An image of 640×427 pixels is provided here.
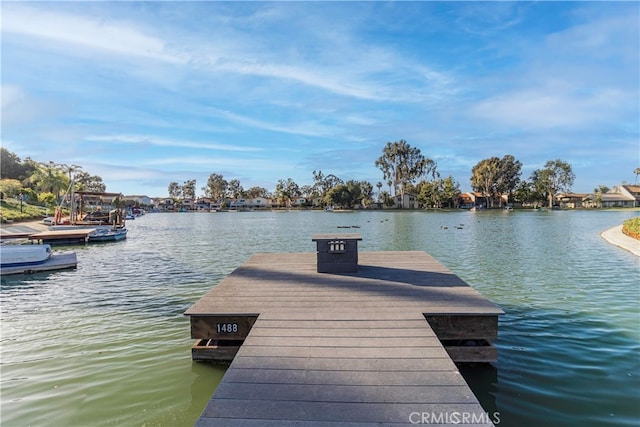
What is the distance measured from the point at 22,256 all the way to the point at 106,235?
16859 millimetres

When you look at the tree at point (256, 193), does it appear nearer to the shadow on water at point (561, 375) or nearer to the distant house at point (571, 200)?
the distant house at point (571, 200)

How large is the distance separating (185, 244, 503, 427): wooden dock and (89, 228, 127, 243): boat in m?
27.1

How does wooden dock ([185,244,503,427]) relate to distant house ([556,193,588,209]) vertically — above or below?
below

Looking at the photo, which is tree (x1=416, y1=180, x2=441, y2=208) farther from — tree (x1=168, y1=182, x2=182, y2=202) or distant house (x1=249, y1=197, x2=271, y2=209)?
tree (x1=168, y1=182, x2=182, y2=202)

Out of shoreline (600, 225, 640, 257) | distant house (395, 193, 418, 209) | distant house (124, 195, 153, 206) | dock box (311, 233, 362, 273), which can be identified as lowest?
shoreline (600, 225, 640, 257)

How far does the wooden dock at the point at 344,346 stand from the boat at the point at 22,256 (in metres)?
12.2

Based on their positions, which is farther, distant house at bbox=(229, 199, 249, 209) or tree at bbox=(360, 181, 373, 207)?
distant house at bbox=(229, 199, 249, 209)

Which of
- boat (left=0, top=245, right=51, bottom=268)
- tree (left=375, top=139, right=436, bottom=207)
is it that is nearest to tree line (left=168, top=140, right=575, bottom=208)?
tree (left=375, top=139, right=436, bottom=207)

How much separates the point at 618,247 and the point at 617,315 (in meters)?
15.6

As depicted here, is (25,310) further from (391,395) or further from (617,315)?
(617,315)

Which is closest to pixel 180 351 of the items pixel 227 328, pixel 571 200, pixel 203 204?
pixel 227 328

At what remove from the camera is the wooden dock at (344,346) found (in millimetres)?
2969

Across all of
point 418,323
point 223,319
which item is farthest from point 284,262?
point 418,323

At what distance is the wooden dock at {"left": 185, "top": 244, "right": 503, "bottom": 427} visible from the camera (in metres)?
2.97
